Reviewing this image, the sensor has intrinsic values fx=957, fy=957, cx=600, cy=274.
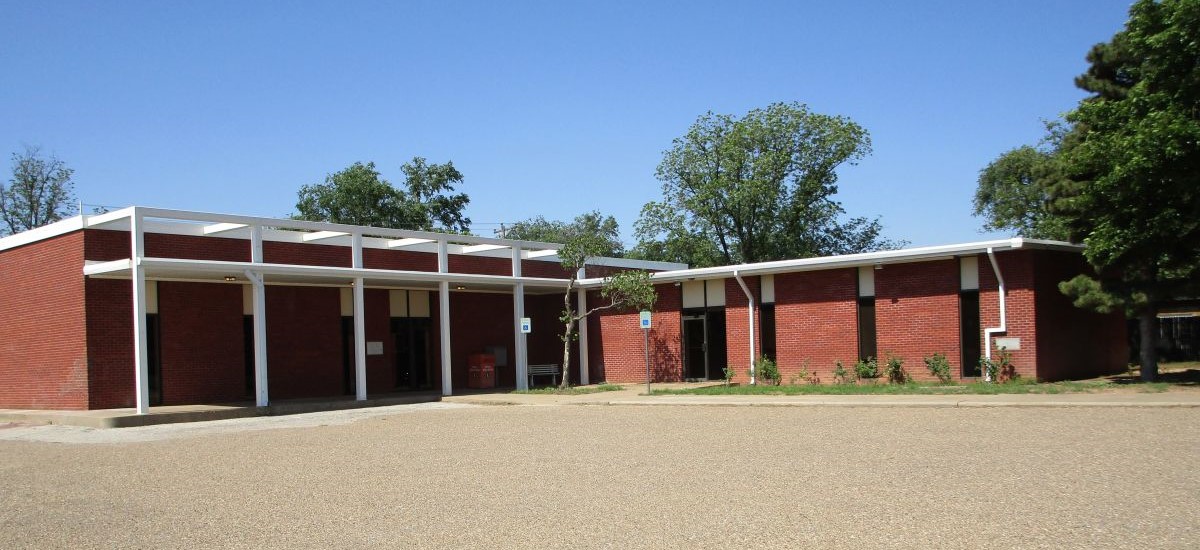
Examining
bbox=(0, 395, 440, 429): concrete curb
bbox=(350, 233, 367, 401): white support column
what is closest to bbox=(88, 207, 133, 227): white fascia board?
bbox=(0, 395, 440, 429): concrete curb

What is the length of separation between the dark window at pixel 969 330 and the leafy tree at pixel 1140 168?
2.07 meters

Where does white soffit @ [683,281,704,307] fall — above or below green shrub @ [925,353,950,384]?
above

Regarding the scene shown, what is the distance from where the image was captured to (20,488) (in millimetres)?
11227

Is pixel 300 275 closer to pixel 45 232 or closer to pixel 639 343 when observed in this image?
pixel 45 232

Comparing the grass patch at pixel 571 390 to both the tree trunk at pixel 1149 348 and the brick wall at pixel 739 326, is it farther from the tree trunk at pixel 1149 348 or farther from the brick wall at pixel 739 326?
the tree trunk at pixel 1149 348

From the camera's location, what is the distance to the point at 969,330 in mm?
23156

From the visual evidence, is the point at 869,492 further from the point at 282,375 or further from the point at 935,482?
the point at 282,375

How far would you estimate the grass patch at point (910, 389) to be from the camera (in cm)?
2011

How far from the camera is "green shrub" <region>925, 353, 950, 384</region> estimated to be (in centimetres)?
2308

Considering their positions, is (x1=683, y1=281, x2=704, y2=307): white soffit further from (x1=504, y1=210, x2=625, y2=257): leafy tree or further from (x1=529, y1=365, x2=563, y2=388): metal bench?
(x1=504, y1=210, x2=625, y2=257): leafy tree

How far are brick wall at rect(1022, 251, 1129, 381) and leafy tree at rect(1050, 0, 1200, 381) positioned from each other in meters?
0.82

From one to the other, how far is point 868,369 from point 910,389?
254cm

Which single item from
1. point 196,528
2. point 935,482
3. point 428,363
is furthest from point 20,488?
point 428,363

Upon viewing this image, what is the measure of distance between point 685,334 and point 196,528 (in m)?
22.0
